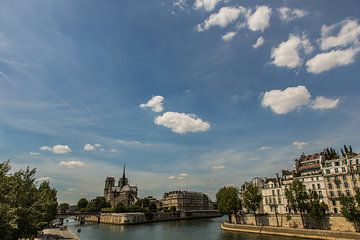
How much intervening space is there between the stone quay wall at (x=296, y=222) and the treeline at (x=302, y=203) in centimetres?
25

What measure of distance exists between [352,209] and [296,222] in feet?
59.5

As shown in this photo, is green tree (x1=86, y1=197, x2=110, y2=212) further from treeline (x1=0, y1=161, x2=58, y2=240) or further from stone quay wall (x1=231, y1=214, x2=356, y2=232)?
treeline (x1=0, y1=161, x2=58, y2=240)

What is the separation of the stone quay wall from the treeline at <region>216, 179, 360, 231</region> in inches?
9.8

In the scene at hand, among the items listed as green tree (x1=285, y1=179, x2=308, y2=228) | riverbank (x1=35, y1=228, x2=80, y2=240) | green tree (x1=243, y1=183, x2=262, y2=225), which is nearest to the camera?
riverbank (x1=35, y1=228, x2=80, y2=240)

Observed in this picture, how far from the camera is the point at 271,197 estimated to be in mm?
84312

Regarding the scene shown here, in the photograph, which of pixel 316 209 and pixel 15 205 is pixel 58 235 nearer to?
pixel 15 205

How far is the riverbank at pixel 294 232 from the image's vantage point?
51.2m

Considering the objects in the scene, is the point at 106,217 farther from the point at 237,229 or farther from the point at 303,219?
the point at 303,219

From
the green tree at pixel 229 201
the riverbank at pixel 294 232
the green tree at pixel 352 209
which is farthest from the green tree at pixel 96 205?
the green tree at pixel 352 209

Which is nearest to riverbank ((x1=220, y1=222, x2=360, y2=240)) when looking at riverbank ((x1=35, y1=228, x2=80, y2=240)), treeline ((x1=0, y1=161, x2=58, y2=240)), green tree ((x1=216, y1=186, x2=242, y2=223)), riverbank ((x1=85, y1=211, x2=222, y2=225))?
green tree ((x1=216, y1=186, x2=242, y2=223))

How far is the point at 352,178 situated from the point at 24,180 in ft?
237

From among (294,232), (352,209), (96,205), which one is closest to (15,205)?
(294,232)

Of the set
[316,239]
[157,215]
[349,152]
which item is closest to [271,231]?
[316,239]

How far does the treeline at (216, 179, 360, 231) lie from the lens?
184ft
